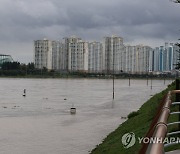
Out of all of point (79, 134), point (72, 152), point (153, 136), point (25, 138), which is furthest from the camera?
point (79, 134)

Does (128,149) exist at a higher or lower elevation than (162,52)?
lower

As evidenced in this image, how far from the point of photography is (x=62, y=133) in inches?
913

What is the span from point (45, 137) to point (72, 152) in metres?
5.11

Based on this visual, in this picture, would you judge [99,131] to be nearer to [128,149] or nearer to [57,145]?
[57,145]

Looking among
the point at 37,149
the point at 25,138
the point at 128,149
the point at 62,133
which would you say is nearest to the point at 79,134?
the point at 62,133

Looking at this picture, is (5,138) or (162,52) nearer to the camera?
(5,138)

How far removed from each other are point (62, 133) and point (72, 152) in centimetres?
656

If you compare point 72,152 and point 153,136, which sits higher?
point 153,136

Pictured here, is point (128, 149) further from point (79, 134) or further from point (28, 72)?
point (28, 72)

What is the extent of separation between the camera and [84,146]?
18.1 m

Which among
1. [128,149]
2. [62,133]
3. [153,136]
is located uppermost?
[153,136]

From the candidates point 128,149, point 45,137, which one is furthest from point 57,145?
point 128,149

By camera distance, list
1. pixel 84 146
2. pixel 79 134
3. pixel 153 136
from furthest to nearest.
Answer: pixel 79 134 → pixel 84 146 → pixel 153 136

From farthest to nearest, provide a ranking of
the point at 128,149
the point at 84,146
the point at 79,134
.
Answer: the point at 79,134 < the point at 84,146 < the point at 128,149
